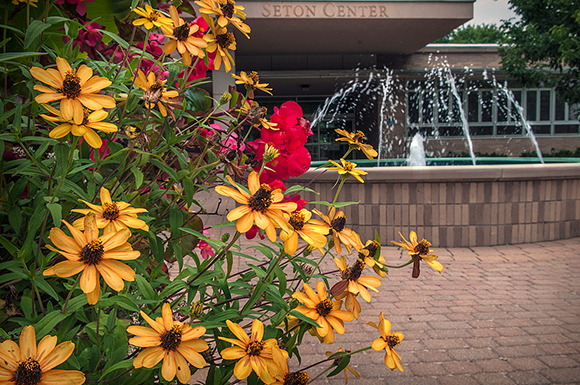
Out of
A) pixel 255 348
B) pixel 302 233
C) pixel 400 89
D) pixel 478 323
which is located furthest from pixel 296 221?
pixel 400 89

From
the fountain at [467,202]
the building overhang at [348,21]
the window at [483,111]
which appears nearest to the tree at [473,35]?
the window at [483,111]

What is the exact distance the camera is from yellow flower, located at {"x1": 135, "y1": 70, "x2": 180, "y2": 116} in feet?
2.98

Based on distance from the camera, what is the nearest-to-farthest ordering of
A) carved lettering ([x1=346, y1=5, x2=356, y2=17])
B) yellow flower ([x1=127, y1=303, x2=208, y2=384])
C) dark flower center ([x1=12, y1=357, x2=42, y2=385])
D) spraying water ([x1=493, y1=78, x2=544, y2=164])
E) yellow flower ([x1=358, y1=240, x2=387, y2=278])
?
dark flower center ([x1=12, y1=357, x2=42, y2=385]), yellow flower ([x1=127, y1=303, x2=208, y2=384]), yellow flower ([x1=358, y1=240, x2=387, y2=278]), carved lettering ([x1=346, y1=5, x2=356, y2=17]), spraying water ([x1=493, y1=78, x2=544, y2=164])

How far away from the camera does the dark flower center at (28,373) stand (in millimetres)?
679

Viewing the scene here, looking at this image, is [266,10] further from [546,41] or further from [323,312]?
[323,312]

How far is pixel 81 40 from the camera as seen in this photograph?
129 cm

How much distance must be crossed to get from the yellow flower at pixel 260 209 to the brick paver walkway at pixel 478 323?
1298mm

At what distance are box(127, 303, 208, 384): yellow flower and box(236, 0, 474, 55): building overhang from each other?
14018 mm

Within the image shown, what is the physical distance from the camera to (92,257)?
2.37ft

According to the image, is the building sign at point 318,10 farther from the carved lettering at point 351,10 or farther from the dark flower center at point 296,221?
the dark flower center at point 296,221

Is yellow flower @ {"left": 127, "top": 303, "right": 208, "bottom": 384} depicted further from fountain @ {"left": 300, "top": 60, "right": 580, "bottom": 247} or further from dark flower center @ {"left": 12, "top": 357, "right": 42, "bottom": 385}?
fountain @ {"left": 300, "top": 60, "right": 580, "bottom": 247}

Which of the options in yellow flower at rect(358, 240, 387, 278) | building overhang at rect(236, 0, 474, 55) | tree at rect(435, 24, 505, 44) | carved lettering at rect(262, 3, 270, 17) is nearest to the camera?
yellow flower at rect(358, 240, 387, 278)

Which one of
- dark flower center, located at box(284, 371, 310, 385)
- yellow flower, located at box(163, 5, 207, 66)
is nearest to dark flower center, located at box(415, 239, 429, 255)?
dark flower center, located at box(284, 371, 310, 385)

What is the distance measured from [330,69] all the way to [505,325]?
1729 centimetres
